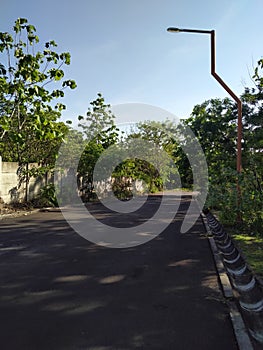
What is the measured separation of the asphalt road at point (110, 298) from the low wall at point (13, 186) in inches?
242

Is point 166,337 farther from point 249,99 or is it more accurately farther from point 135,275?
point 249,99

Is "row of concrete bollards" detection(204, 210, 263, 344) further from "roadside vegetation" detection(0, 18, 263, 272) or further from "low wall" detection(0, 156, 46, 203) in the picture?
"low wall" detection(0, 156, 46, 203)

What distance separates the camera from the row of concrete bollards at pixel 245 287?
3.76 meters

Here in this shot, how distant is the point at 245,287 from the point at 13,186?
11330mm

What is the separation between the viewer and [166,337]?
10.7 feet

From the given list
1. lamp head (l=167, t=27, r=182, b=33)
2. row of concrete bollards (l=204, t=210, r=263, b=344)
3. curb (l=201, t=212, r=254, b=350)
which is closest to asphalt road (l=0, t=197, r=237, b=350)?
curb (l=201, t=212, r=254, b=350)

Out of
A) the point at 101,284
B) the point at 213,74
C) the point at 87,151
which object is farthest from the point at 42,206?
the point at 101,284

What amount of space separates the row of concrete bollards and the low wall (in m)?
9.09

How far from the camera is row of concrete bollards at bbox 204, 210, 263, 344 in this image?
376 centimetres

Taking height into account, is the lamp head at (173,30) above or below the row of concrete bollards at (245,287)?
above

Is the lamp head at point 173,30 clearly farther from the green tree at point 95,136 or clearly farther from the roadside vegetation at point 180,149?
the green tree at point 95,136

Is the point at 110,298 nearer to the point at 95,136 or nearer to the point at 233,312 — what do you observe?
the point at 233,312

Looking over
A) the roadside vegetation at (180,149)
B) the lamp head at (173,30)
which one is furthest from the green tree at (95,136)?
the lamp head at (173,30)

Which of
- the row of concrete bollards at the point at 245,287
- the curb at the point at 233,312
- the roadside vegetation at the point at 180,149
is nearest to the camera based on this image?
the curb at the point at 233,312
